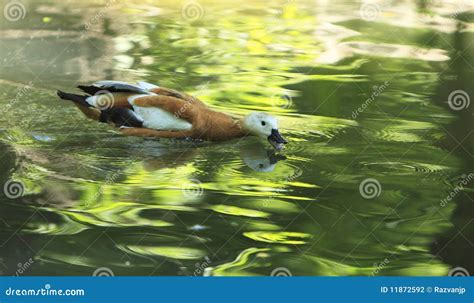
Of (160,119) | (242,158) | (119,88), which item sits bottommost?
(242,158)

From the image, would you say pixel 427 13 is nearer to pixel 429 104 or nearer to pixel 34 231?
→ pixel 429 104

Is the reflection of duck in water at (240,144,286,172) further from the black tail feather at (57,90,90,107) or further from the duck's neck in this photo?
the black tail feather at (57,90,90,107)

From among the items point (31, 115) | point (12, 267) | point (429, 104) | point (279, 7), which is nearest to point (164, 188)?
point (12, 267)

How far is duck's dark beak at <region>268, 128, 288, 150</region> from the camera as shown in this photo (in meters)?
6.95

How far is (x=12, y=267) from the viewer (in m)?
5.32

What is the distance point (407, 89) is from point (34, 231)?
12.6ft

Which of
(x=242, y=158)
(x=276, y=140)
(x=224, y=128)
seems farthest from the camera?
(x=224, y=128)

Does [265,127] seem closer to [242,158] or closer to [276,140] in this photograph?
[276,140]

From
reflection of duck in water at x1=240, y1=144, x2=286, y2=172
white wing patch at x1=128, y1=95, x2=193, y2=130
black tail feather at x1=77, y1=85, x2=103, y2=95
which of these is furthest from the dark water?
black tail feather at x1=77, y1=85, x2=103, y2=95

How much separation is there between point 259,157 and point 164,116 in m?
0.80

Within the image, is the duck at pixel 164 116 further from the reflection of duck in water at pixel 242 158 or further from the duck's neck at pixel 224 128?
the reflection of duck in water at pixel 242 158

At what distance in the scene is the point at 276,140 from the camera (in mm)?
6953

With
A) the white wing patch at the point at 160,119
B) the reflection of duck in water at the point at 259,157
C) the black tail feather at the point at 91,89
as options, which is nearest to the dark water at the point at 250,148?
the reflection of duck in water at the point at 259,157

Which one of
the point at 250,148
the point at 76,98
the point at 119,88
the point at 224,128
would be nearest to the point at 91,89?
the point at 76,98
